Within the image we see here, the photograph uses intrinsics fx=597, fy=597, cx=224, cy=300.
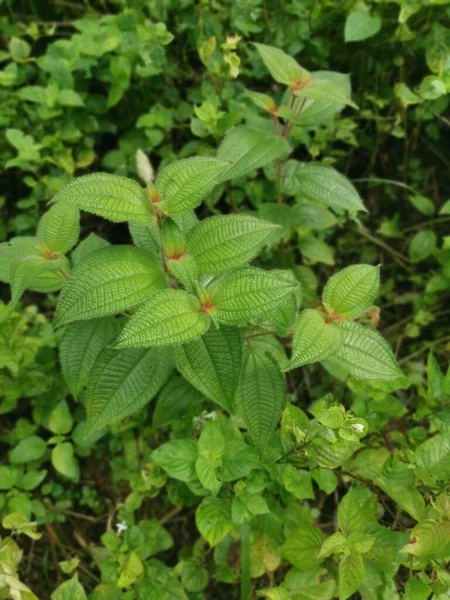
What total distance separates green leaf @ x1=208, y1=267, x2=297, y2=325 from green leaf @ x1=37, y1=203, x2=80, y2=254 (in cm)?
37

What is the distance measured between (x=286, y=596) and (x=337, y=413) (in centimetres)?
45

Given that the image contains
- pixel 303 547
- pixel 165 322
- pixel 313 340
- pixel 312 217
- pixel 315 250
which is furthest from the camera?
pixel 315 250

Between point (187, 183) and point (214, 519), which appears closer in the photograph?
point (187, 183)

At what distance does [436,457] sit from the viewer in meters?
1.32

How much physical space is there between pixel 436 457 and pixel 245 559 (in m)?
0.56

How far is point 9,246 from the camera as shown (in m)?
1.35

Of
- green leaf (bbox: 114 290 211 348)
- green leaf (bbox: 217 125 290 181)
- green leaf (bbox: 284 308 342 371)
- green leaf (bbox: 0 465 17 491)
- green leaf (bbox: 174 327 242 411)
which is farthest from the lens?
green leaf (bbox: 0 465 17 491)

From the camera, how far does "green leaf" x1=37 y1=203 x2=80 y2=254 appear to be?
1.33m

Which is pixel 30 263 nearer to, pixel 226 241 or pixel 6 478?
pixel 226 241

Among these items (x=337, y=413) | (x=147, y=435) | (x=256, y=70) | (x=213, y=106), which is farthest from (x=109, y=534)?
(x=256, y=70)

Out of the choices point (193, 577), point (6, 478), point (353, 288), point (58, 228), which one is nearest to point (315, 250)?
point (353, 288)

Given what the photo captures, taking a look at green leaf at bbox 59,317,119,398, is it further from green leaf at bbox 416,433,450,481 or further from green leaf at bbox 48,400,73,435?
green leaf at bbox 416,433,450,481

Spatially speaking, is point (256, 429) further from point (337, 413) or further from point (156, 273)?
point (156, 273)

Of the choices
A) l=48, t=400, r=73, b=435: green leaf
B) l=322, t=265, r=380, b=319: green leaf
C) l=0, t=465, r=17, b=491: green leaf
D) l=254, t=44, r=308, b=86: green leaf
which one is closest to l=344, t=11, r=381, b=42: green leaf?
l=254, t=44, r=308, b=86: green leaf
